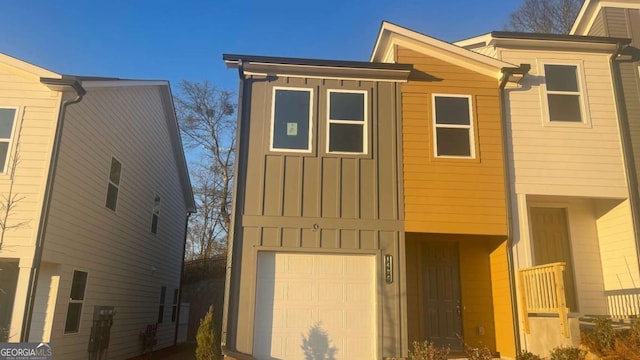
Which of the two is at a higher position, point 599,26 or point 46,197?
point 599,26

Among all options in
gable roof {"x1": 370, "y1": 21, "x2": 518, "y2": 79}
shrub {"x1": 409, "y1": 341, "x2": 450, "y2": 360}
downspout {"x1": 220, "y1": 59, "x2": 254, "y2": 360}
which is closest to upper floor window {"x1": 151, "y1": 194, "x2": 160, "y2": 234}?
downspout {"x1": 220, "y1": 59, "x2": 254, "y2": 360}

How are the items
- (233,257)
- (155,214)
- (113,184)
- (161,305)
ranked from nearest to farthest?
(233,257) < (113,184) < (155,214) < (161,305)

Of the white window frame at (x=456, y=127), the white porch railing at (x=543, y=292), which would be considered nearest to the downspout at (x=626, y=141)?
the white porch railing at (x=543, y=292)

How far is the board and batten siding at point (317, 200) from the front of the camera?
26.3 ft

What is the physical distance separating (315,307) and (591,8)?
9.01 m

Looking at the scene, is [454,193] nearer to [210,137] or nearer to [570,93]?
[570,93]

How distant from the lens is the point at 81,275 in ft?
32.1

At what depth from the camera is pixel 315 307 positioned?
315 inches

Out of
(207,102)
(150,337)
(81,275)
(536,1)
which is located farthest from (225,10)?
(536,1)

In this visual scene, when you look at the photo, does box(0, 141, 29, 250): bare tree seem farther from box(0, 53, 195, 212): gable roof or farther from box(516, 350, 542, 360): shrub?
box(516, 350, 542, 360): shrub

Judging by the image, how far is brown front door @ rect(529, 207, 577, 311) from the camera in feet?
31.0

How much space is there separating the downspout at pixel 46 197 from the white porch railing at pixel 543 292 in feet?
26.9

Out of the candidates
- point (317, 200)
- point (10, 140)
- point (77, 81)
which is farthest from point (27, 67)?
point (317, 200)

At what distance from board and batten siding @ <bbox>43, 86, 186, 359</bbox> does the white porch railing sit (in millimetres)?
8244
